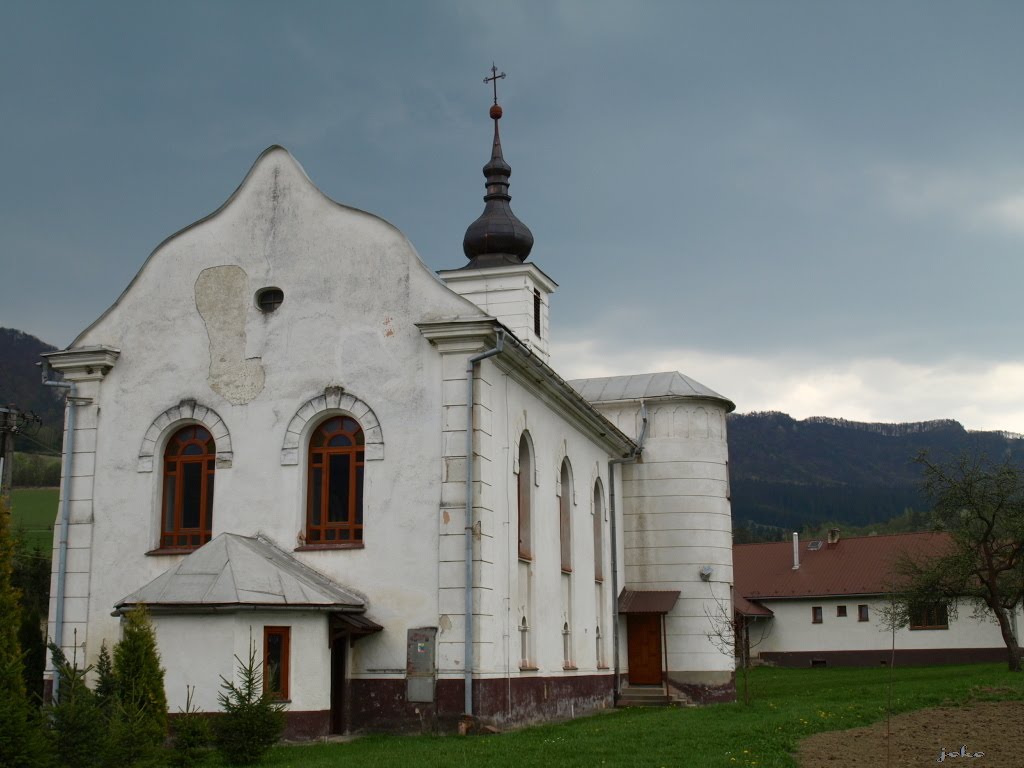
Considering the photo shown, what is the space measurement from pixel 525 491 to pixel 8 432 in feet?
40.2

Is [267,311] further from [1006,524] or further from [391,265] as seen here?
[1006,524]

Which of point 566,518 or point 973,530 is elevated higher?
point 973,530

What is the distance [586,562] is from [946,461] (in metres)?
14.8

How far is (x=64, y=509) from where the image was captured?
22109mm

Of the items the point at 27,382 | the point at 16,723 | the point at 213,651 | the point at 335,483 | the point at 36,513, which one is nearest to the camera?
the point at 16,723

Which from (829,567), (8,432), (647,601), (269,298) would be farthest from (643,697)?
(829,567)

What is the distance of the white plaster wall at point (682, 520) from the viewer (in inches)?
1233

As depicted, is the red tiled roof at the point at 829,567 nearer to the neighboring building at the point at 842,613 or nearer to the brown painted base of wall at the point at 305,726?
the neighboring building at the point at 842,613

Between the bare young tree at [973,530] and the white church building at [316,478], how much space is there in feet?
50.8

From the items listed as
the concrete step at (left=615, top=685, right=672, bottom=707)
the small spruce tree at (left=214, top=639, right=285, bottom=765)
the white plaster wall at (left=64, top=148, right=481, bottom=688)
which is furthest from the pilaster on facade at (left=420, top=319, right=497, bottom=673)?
the concrete step at (left=615, top=685, right=672, bottom=707)

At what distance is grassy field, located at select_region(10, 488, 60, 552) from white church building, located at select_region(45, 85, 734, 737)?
1219 inches

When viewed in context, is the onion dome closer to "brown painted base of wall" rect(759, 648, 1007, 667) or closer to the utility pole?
the utility pole

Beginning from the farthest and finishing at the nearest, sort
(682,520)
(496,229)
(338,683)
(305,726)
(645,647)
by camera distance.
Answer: (496,229) → (682,520) → (645,647) → (338,683) → (305,726)

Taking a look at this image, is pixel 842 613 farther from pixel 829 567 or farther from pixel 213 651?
pixel 213 651
